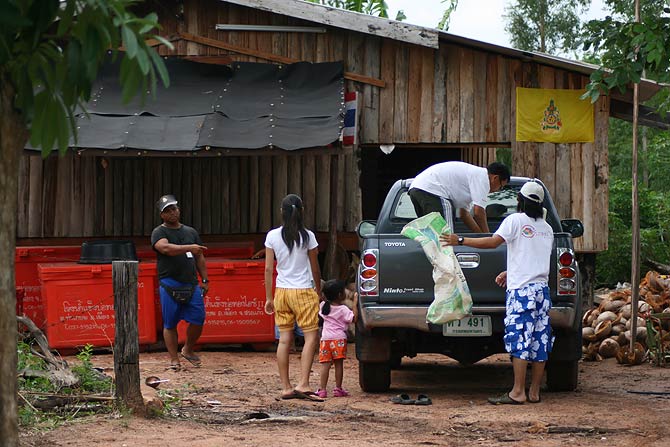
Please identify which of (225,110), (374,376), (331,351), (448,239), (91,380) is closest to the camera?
(91,380)

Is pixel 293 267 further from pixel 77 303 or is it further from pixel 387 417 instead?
pixel 77 303

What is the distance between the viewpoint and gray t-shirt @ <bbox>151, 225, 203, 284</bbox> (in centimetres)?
1128

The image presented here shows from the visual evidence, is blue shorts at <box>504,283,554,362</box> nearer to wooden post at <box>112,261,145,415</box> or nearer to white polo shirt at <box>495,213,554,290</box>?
white polo shirt at <box>495,213,554,290</box>

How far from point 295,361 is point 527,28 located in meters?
30.6

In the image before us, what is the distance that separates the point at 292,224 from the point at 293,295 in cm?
62

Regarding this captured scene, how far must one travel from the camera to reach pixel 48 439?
680cm

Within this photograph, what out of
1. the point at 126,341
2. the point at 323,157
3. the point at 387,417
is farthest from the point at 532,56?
the point at 126,341

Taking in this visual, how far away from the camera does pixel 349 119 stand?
14.3 metres

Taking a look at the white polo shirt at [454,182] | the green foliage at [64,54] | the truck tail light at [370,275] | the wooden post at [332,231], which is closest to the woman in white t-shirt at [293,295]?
the truck tail light at [370,275]

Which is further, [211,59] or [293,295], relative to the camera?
[211,59]

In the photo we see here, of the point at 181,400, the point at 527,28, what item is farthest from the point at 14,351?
the point at 527,28

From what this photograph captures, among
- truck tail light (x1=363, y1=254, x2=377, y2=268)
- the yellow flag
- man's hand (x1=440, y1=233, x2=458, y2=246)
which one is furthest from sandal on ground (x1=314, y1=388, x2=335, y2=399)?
the yellow flag

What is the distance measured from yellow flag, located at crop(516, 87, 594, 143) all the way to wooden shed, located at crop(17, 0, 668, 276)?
113 millimetres

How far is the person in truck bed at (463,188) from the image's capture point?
375 inches
